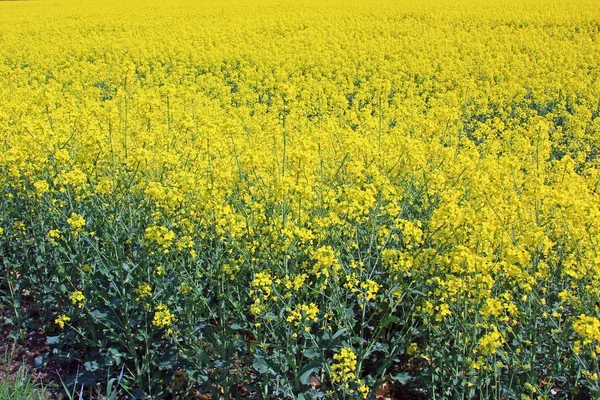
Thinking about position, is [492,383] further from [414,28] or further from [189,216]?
[414,28]

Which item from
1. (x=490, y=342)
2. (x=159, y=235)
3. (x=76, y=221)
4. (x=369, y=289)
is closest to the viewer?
(x=490, y=342)

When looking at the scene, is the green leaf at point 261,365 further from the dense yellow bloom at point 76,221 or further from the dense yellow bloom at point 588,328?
the dense yellow bloom at point 588,328

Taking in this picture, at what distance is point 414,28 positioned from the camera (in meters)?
15.9

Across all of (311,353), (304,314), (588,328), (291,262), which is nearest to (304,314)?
(304,314)

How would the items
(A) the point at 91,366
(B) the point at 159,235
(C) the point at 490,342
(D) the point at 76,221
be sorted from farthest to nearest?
(A) the point at 91,366
(D) the point at 76,221
(B) the point at 159,235
(C) the point at 490,342

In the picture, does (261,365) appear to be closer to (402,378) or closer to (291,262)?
(291,262)

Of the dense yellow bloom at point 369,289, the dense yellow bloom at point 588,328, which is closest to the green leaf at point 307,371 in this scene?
the dense yellow bloom at point 369,289

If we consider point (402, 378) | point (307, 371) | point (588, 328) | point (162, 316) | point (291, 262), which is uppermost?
point (588, 328)

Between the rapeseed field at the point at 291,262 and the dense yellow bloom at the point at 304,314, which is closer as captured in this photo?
the dense yellow bloom at the point at 304,314

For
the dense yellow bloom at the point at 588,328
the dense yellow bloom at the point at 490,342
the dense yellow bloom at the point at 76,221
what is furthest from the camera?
the dense yellow bloom at the point at 76,221

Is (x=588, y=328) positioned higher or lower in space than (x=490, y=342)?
higher

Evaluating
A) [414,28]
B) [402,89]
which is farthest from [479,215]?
[414,28]

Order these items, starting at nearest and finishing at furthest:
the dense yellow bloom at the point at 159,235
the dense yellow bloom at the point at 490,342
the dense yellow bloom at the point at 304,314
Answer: the dense yellow bloom at the point at 490,342, the dense yellow bloom at the point at 304,314, the dense yellow bloom at the point at 159,235

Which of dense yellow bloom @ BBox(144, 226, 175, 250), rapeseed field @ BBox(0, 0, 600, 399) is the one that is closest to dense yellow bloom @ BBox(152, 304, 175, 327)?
rapeseed field @ BBox(0, 0, 600, 399)
